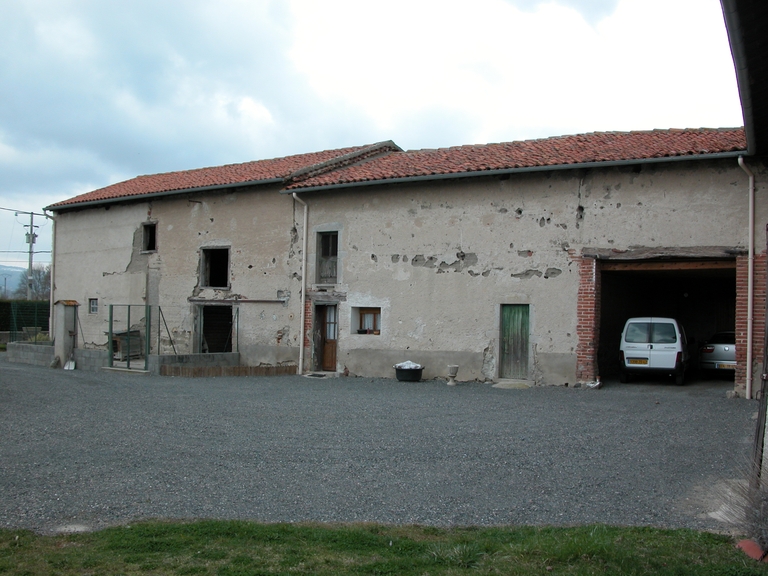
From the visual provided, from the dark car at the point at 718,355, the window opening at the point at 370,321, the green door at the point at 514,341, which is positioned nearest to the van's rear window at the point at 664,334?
the dark car at the point at 718,355

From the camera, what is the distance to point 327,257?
18.5 m

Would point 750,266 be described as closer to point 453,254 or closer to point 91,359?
point 453,254

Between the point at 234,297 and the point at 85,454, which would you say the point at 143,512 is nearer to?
the point at 85,454

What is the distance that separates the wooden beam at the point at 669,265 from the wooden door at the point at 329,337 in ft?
23.4

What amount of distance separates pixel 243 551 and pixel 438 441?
14.5 feet

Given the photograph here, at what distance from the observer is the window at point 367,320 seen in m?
17.6

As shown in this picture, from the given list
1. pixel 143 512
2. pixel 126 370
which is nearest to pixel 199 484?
pixel 143 512

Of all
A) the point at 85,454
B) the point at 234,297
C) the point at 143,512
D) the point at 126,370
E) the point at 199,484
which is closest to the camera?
the point at 143,512

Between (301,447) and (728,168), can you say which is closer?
(301,447)

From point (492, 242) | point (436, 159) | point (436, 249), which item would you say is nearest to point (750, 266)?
point (492, 242)

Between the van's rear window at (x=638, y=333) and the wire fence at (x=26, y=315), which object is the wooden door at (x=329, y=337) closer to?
the van's rear window at (x=638, y=333)

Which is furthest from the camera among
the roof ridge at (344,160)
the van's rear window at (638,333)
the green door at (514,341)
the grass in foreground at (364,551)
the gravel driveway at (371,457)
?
the roof ridge at (344,160)

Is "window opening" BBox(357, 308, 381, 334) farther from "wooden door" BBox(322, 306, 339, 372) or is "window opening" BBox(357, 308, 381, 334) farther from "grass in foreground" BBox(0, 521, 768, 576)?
"grass in foreground" BBox(0, 521, 768, 576)

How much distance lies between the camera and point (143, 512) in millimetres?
5539
